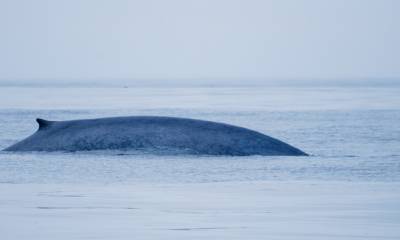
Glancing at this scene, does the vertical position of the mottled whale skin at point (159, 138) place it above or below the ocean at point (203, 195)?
above

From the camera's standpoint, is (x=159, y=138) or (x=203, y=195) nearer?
(x=203, y=195)

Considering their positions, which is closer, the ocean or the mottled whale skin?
the ocean

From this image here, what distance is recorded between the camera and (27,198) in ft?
45.0

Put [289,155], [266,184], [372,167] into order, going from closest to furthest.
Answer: [266,184] → [372,167] → [289,155]

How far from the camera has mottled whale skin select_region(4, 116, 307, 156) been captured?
20.9 metres

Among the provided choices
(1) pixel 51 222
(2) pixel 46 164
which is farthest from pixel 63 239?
(2) pixel 46 164

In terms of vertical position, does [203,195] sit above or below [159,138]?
below

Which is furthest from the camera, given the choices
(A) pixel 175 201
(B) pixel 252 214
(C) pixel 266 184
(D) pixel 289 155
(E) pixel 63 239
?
(D) pixel 289 155

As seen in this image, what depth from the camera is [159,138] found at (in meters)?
21.0

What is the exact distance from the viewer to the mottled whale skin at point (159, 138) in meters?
20.9

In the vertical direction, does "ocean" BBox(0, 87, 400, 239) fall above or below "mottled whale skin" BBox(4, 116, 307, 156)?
below

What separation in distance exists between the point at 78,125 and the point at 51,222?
418 inches

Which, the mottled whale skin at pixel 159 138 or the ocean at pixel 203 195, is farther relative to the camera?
the mottled whale skin at pixel 159 138

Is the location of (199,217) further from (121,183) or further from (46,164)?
(46,164)
